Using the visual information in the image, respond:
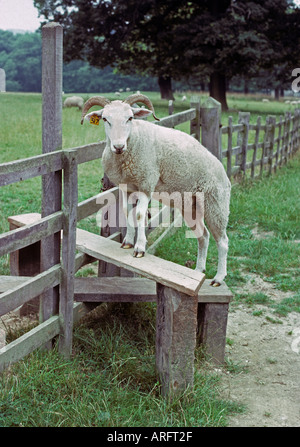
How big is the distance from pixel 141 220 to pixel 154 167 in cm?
39

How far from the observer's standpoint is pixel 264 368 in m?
3.98

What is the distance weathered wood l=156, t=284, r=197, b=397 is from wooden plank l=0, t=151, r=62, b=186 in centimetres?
103

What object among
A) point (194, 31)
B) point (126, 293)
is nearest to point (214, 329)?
point (126, 293)

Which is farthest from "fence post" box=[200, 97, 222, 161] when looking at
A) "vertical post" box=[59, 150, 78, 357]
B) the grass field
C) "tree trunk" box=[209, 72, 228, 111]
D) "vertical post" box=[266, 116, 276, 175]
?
"tree trunk" box=[209, 72, 228, 111]

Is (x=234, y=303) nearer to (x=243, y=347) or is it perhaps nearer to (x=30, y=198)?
(x=243, y=347)

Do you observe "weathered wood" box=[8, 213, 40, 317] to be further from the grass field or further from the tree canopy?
the tree canopy

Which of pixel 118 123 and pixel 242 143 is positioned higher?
pixel 118 123

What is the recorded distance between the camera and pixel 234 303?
16.8 feet

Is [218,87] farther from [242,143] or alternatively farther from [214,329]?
[214,329]

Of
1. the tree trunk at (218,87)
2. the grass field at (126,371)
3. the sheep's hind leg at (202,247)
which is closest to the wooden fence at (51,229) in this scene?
the grass field at (126,371)

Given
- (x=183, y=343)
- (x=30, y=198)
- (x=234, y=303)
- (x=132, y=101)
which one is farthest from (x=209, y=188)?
(x=30, y=198)

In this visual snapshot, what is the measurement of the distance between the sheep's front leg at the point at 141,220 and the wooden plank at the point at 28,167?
581 mm

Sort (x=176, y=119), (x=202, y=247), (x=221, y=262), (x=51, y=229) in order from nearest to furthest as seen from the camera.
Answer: (x=51, y=229) → (x=221, y=262) → (x=202, y=247) → (x=176, y=119)

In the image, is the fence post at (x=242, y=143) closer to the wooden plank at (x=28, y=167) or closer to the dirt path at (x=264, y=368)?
the dirt path at (x=264, y=368)
